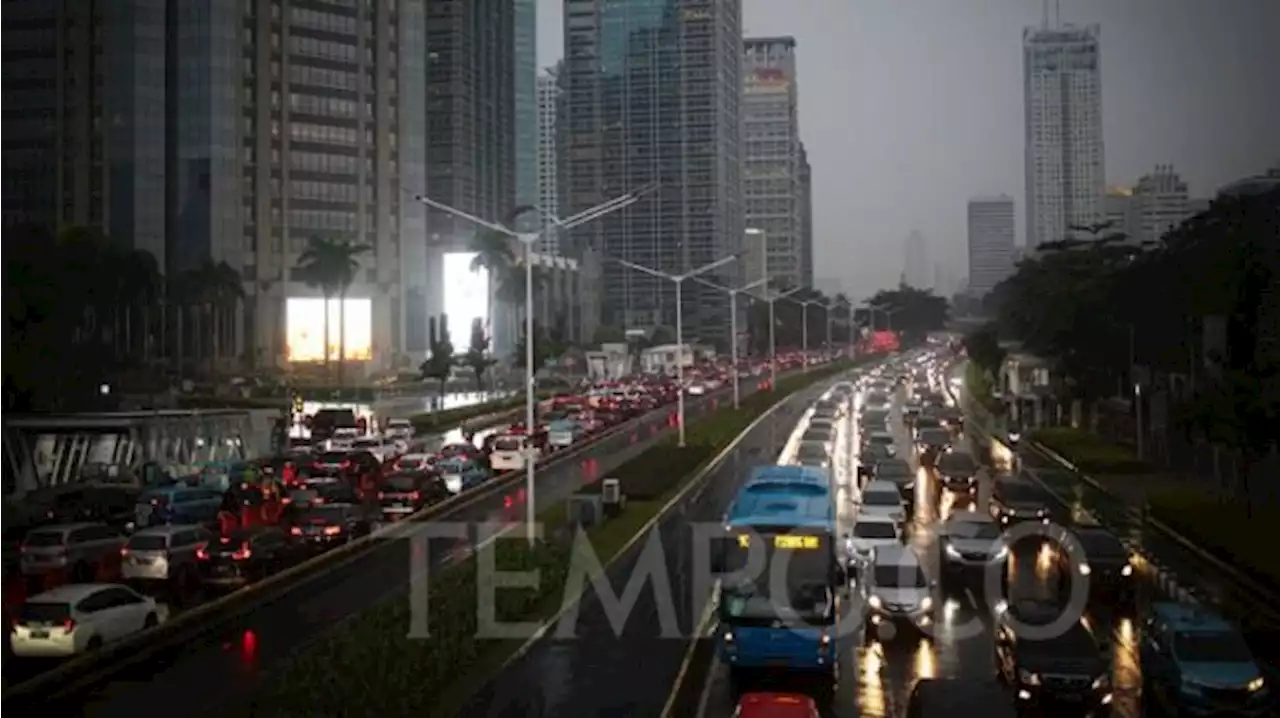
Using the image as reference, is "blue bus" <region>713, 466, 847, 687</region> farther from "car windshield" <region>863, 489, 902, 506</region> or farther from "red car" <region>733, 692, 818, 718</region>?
"car windshield" <region>863, 489, 902, 506</region>

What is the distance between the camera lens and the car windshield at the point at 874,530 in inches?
933

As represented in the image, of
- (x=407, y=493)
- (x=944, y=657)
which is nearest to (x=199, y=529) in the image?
(x=407, y=493)

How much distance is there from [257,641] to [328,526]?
7851 mm

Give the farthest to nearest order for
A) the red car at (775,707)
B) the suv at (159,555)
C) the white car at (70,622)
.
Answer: the suv at (159,555) < the white car at (70,622) < the red car at (775,707)

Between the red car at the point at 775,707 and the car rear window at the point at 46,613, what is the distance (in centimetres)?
1018

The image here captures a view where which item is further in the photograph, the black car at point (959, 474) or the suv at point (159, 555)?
the black car at point (959, 474)

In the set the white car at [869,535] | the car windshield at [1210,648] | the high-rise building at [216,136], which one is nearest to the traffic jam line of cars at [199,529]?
the white car at [869,535]

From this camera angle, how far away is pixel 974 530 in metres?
23.9

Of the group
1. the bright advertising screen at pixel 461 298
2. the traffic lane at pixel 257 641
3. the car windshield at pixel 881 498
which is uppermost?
the bright advertising screen at pixel 461 298

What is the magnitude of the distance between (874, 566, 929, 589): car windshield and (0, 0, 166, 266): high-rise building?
312 ft

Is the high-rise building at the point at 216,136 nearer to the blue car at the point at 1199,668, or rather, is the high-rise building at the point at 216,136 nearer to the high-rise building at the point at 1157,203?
the high-rise building at the point at 1157,203

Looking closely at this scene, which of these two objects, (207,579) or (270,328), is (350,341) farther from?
(207,579)

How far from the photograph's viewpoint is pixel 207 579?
23.8 meters

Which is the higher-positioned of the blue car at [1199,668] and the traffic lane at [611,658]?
the blue car at [1199,668]
